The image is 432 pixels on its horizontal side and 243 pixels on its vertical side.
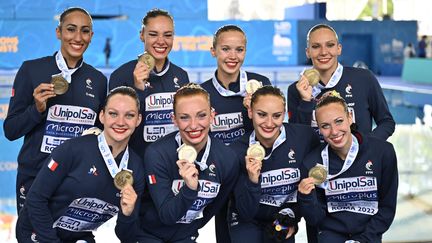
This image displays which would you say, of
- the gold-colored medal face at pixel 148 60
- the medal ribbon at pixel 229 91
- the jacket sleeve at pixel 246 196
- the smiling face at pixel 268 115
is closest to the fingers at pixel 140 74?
the gold-colored medal face at pixel 148 60

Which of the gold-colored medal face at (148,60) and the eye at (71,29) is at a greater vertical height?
the eye at (71,29)

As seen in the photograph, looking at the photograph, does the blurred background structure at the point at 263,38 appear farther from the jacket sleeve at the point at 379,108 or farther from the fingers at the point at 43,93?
the fingers at the point at 43,93

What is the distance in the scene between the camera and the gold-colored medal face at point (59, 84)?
405 cm

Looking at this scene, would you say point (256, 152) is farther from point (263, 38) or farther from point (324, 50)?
point (263, 38)

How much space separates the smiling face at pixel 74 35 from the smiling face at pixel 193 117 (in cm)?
88

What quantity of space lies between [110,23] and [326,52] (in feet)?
68.2

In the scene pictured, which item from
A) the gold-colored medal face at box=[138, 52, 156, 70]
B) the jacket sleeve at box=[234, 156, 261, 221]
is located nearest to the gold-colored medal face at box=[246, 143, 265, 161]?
the jacket sleeve at box=[234, 156, 261, 221]

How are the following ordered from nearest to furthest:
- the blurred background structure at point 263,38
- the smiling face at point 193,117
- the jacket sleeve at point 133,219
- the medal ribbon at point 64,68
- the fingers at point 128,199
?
the fingers at point 128,199 < the jacket sleeve at point 133,219 < the smiling face at point 193,117 < the medal ribbon at point 64,68 < the blurred background structure at point 263,38

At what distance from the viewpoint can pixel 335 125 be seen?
4043 mm

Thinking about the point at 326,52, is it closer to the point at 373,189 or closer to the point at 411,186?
the point at 373,189

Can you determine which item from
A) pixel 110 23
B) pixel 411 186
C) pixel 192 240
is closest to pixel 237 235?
pixel 192 240

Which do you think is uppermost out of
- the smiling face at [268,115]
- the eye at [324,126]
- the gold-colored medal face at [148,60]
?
the gold-colored medal face at [148,60]

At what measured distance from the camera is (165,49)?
4535 mm

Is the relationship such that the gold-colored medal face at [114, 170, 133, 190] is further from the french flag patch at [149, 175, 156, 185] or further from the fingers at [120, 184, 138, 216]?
the french flag patch at [149, 175, 156, 185]
